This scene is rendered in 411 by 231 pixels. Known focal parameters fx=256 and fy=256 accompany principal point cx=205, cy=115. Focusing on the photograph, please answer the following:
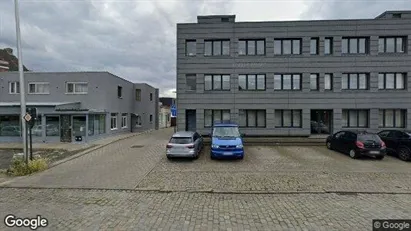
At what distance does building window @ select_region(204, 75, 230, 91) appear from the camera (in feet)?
70.8

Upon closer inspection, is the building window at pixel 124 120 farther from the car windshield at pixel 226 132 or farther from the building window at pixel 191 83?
the car windshield at pixel 226 132

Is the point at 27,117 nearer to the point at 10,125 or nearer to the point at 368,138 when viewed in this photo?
the point at 10,125

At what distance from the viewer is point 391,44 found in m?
21.1

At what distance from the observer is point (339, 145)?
15.1m

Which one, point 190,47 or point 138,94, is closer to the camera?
point 190,47

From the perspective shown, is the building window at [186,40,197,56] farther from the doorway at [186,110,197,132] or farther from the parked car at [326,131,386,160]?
the parked car at [326,131,386,160]

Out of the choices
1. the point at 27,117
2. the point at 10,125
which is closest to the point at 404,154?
the point at 27,117

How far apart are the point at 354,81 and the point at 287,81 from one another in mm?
5525

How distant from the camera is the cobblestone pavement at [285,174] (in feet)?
27.4

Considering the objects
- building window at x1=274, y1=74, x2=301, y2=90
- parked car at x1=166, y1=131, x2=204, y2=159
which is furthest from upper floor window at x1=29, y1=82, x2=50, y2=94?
building window at x1=274, y1=74, x2=301, y2=90

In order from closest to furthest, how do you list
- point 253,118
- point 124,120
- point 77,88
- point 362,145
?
point 362,145 → point 253,118 → point 77,88 → point 124,120

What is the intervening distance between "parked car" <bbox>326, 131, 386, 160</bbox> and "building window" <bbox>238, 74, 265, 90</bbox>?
8.37 meters

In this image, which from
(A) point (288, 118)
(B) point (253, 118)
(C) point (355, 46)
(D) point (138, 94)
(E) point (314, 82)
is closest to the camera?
(C) point (355, 46)

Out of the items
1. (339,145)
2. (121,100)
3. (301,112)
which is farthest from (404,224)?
(121,100)
